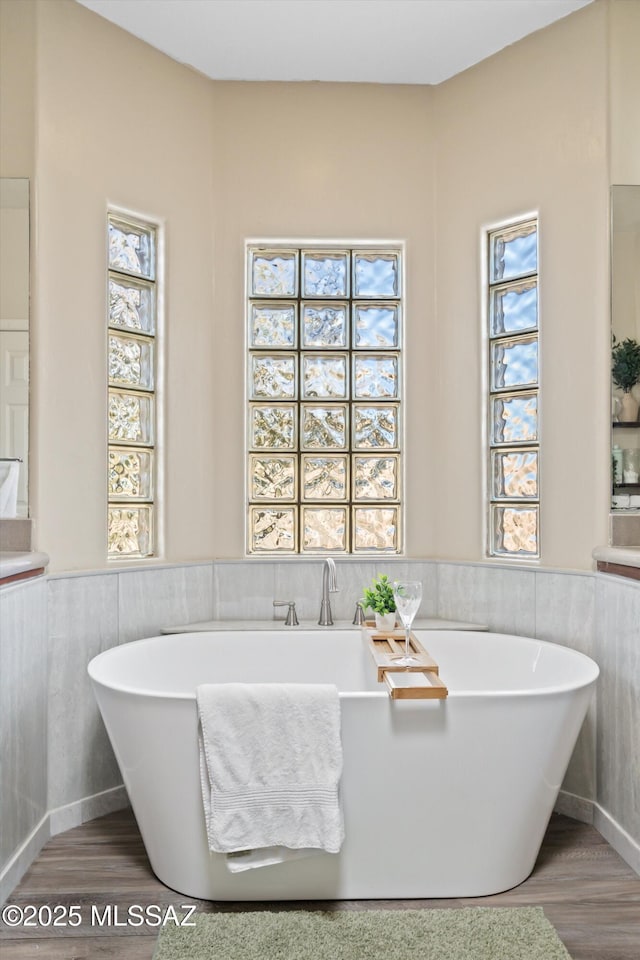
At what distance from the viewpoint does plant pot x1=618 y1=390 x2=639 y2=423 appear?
2.76 m

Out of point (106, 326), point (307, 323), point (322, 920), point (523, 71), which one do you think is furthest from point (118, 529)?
point (523, 71)

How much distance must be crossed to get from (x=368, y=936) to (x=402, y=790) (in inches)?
14.2

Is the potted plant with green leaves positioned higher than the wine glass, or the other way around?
the potted plant with green leaves

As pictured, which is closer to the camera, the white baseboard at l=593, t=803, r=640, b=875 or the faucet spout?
the white baseboard at l=593, t=803, r=640, b=875

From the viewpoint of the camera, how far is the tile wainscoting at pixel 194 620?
2375 mm

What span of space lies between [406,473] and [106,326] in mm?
1368

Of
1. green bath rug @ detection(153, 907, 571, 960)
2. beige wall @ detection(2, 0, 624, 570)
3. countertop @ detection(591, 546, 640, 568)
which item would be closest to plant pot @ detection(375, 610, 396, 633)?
beige wall @ detection(2, 0, 624, 570)

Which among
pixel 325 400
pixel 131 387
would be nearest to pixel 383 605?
pixel 325 400

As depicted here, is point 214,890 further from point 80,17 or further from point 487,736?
point 80,17

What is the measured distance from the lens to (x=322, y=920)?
207cm

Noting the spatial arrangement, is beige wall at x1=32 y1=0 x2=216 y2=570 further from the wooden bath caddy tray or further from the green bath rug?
the green bath rug

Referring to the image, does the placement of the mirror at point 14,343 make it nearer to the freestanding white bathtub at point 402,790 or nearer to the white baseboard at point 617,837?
the freestanding white bathtub at point 402,790

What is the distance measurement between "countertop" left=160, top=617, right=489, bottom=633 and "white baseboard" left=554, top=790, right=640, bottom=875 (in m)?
0.69

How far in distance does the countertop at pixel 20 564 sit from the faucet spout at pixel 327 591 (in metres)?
1.07
